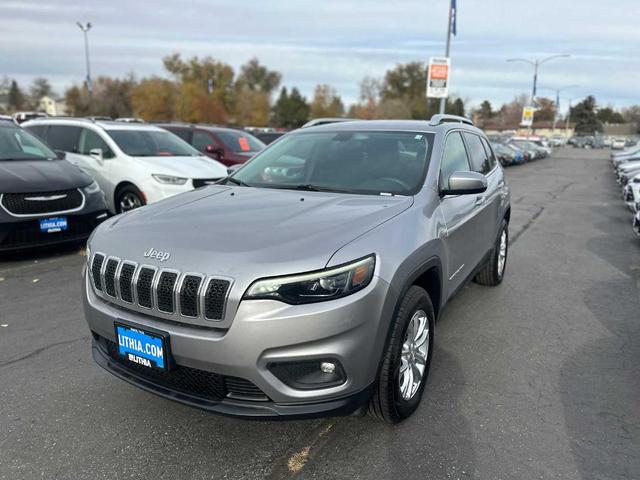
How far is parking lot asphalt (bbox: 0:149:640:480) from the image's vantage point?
2.64m

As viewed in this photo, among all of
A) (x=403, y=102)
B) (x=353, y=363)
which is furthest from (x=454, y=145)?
(x=403, y=102)

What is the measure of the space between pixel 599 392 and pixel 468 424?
108 centimetres

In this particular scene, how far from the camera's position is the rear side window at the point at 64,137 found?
894cm

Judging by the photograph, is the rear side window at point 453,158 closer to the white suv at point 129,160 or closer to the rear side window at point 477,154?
the rear side window at point 477,154

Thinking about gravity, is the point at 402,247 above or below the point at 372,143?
below

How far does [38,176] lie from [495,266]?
5.59 metres

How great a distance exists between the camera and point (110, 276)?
8.84 feet

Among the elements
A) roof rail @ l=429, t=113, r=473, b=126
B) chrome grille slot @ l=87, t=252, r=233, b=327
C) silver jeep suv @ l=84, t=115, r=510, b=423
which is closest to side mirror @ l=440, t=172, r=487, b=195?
silver jeep suv @ l=84, t=115, r=510, b=423

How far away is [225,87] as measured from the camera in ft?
264

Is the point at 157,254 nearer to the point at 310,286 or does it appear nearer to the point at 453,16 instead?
the point at 310,286

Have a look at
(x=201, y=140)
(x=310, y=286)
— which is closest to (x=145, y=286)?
(x=310, y=286)

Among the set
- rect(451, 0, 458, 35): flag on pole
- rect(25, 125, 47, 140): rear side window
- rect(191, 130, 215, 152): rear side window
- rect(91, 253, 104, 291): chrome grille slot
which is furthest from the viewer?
rect(451, 0, 458, 35): flag on pole

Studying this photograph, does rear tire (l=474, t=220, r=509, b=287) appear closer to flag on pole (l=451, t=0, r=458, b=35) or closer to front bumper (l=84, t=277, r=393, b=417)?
front bumper (l=84, t=277, r=393, b=417)

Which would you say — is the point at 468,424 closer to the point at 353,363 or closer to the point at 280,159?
the point at 353,363
